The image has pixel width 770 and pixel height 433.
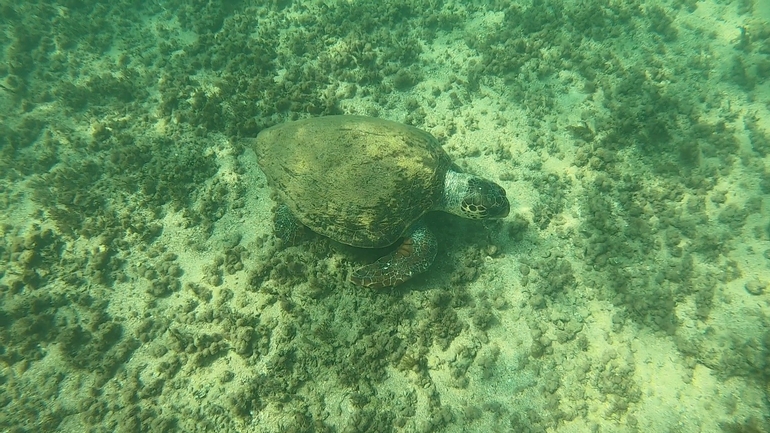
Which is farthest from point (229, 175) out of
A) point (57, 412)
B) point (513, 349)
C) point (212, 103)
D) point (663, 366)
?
point (663, 366)

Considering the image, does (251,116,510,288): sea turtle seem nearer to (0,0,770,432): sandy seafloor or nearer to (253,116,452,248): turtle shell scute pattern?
(253,116,452,248): turtle shell scute pattern

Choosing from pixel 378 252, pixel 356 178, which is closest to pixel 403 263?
pixel 378 252

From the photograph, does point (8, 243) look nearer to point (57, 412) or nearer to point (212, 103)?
point (57, 412)

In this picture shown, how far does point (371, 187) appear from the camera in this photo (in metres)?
3.85

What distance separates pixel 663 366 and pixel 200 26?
1014cm

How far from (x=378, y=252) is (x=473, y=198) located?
1.45 m

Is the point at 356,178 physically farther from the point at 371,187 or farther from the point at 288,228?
the point at 288,228

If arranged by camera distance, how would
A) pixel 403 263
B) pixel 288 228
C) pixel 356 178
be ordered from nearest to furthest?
1. pixel 356 178
2. pixel 403 263
3. pixel 288 228

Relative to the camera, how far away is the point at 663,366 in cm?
395

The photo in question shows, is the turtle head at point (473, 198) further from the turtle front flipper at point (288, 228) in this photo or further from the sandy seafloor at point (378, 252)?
the turtle front flipper at point (288, 228)

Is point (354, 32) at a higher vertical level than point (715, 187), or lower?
higher

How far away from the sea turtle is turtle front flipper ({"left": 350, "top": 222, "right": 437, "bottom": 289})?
0.04 feet

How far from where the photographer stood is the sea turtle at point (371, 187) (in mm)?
3871

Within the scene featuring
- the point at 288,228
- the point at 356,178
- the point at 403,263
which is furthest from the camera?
the point at 288,228
